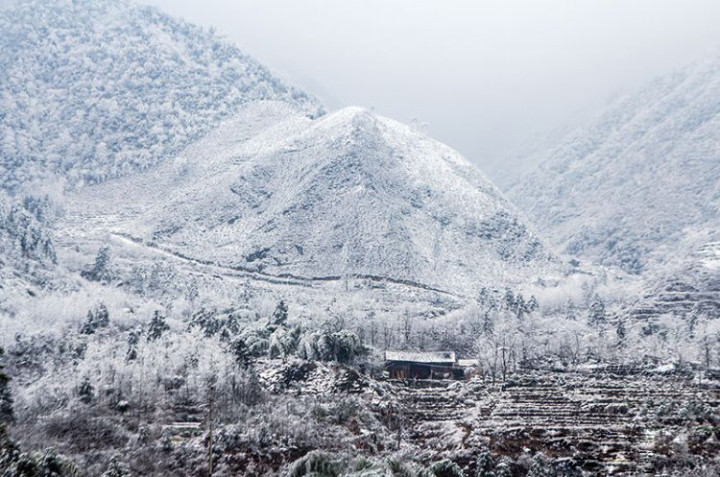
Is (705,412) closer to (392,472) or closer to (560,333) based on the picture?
(392,472)

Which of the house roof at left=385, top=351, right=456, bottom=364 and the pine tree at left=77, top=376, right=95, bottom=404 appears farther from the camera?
the house roof at left=385, top=351, right=456, bottom=364

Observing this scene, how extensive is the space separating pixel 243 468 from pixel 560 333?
338 feet

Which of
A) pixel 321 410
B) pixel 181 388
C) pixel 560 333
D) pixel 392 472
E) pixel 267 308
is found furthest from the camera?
pixel 267 308

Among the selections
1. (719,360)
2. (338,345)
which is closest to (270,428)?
(338,345)

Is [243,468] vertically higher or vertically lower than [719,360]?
lower

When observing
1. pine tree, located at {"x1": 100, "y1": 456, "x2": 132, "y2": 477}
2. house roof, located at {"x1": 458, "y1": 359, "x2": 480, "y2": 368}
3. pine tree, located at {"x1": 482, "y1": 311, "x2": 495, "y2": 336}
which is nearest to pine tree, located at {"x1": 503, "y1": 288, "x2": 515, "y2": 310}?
pine tree, located at {"x1": 482, "y1": 311, "x2": 495, "y2": 336}

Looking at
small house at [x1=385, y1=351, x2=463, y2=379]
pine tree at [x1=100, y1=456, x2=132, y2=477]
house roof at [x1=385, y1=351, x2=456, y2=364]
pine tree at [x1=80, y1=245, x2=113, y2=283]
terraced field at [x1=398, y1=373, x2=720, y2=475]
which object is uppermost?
pine tree at [x1=80, y1=245, x2=113, y2=283]

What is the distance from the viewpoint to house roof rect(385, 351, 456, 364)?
13675 cm

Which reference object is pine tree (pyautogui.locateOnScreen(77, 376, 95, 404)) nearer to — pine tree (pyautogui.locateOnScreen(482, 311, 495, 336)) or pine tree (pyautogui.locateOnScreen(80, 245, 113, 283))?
pine tree (pyautogui.locateOnScreen(482, 311, 495, 336))

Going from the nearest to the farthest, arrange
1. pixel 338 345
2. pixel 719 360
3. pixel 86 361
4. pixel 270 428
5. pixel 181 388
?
1. pixel 270 428
2. pixel 181 388
3. pixel 86 361
4. pixel 338 345
5. pixel 719 360

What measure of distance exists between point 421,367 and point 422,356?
10.2 feet

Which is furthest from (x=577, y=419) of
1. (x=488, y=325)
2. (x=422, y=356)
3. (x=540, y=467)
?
(x=488, y=325)

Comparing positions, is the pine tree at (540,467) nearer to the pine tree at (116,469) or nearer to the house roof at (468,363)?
the pine tree at (116,469)

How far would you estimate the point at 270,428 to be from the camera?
84.7m
